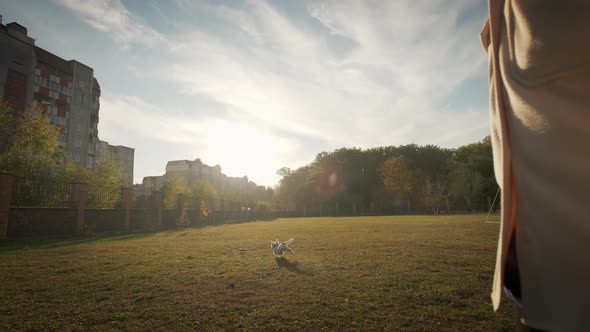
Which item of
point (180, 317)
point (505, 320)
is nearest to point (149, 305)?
point (180, 317)

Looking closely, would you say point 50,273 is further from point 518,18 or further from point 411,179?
point 411,179

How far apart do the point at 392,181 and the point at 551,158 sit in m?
51.4

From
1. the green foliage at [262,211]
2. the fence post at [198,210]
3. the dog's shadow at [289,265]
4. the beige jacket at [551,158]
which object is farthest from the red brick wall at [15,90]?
the beige jacket at [551,158]

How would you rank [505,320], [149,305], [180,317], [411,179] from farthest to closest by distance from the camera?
[411,179] < [149,305] < [180,317] < [505,320]

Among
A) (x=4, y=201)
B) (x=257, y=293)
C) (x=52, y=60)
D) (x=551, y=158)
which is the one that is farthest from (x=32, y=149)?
(x=52, y=60)

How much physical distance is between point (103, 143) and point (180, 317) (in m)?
76.3

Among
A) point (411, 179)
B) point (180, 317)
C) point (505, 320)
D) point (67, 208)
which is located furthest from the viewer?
point (411, 179)

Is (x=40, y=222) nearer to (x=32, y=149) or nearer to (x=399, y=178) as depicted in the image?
(x=32, y=149)

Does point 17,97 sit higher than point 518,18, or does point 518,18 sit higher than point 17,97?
point 17,97

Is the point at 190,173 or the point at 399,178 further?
the point at 190,173

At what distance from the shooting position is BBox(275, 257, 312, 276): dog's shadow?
594 centimetres

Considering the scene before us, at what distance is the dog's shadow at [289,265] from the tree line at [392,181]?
4177 centimetres

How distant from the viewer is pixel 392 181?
5003 centimetres

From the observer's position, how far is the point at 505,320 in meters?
3.18
